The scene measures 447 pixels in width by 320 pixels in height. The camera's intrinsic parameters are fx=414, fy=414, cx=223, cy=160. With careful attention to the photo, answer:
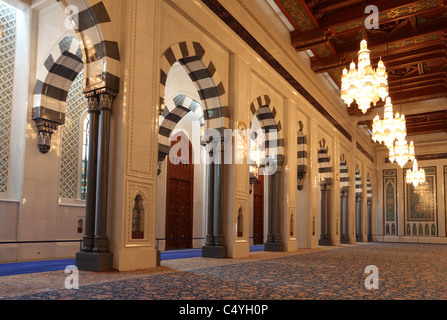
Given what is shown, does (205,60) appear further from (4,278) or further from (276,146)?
(4,278)

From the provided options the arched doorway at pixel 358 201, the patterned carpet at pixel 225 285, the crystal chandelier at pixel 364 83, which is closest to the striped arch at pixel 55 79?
the patterned carpet at pixel 225 285

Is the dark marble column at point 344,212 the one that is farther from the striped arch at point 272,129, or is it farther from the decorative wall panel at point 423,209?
the striped arch at point 272,129

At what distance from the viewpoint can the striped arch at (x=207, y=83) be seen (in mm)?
5799

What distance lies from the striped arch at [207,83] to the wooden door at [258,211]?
21.5 feet

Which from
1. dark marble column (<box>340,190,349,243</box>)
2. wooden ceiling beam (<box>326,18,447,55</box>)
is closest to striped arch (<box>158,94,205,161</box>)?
wooden ceiling beam (<box>326,18,447,55</box>)

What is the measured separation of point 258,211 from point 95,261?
29.9 ft

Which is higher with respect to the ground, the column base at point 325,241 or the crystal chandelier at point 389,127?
the crystal chandelier at point 389,127

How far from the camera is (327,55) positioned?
962cm

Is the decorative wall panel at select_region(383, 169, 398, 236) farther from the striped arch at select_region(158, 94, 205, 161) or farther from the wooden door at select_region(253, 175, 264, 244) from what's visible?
the striped arch at select_region(158, 94, 205, 161)

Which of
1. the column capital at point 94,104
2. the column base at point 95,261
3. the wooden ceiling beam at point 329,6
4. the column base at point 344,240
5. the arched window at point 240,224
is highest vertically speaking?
the wooden ceiling beam at point 329,6

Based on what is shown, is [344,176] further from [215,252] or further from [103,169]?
[103,169]

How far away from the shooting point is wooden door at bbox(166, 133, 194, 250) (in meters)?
9.42
